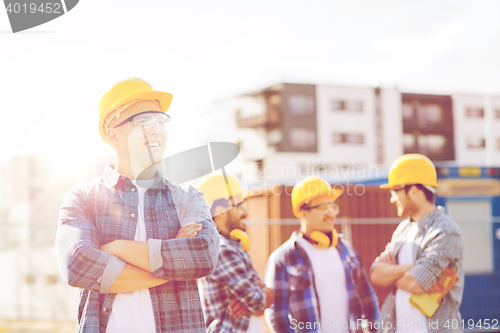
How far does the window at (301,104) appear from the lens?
5697 centimetres

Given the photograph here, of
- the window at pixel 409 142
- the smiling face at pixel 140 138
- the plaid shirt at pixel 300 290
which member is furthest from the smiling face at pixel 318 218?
the window at pixel 409 142

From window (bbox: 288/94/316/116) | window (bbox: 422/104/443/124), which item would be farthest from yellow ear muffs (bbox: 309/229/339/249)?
window (bbox: 422/104/443/124)

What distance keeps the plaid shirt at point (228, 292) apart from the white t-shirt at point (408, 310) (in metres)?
1.07

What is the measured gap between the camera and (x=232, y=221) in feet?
14.6

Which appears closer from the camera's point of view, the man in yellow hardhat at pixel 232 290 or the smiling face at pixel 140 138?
the smiling face at pixel 140 138

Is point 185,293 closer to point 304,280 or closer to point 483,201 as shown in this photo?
point 304,280

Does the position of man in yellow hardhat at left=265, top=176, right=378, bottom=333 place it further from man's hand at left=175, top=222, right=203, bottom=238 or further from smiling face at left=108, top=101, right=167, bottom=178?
smiling face at left=108, top=101, right=167, bottom=178

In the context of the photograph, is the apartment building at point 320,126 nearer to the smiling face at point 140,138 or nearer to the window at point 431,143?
the window at point 431,143

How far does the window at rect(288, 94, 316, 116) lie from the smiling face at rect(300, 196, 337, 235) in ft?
172

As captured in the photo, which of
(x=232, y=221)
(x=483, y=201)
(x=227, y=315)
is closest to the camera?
(x=227, y=315)

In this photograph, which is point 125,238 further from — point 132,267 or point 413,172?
point 413,172

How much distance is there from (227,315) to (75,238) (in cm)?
198

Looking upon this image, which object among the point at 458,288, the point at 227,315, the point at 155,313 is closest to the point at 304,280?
the point at 227,315

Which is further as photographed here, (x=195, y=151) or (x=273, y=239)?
(x=273, y=239)
